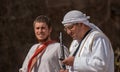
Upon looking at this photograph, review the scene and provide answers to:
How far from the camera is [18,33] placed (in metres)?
10.8

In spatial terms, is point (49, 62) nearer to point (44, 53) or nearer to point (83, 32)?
point (44, 53)

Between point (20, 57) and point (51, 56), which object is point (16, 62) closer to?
point (20, 57)

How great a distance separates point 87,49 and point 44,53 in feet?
3.72

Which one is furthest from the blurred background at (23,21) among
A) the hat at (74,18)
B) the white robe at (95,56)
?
the white robe at (95,56)

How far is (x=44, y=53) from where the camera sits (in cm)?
603

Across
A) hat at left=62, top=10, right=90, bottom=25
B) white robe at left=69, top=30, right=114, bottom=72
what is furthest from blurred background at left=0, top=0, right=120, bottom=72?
white robe at left=69, top=30, right=114, bottom=72

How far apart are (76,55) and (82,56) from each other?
0.11 metres

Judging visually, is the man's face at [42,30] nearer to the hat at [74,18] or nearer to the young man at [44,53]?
the young man at [44,53]

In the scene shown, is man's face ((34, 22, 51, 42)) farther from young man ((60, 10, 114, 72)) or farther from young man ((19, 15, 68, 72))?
young man ((60, 10, 114, 72))

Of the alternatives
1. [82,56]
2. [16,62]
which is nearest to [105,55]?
[82,56]

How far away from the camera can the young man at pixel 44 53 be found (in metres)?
5.94

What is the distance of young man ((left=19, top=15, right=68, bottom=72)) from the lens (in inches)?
234

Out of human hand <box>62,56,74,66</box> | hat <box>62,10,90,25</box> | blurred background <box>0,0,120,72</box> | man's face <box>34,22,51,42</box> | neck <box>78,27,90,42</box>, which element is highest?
hat <box>62,10,90,25</box>

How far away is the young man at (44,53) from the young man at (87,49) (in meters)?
0.79
